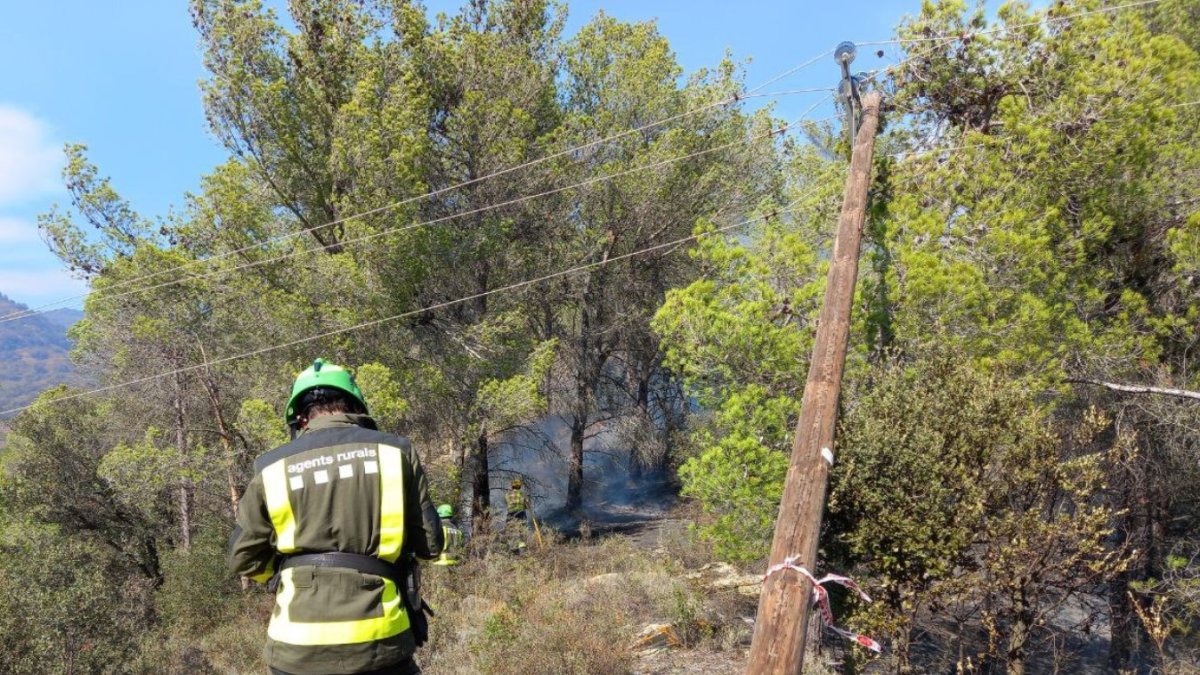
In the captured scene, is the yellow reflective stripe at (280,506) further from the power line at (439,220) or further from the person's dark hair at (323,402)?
the power line at (439,220)

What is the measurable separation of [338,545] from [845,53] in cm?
682

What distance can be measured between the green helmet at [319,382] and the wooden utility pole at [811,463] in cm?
279

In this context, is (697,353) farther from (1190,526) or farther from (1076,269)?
(1190,526)

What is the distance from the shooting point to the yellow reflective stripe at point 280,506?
242 centimetres

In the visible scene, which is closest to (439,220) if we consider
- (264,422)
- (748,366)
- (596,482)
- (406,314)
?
(406,314)

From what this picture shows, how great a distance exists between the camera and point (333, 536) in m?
2.41

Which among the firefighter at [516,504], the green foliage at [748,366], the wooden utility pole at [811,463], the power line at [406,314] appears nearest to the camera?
the wooden utility pole at [811,463]

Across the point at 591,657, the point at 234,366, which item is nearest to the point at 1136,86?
the point at 591,657


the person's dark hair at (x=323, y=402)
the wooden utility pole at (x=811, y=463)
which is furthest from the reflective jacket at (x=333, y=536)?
the wooden utility pole at (x=811, y=463)

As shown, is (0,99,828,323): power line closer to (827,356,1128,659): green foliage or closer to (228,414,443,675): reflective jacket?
(827,356,1128,659): green foliage

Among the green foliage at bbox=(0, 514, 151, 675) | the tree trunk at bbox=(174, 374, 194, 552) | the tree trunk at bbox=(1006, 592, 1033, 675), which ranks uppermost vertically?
the tree trunk at bbox=(174, 374, 194, 552)

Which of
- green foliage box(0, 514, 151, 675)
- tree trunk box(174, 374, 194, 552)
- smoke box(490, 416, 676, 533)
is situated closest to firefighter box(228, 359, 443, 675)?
green foliage box(0, 514, 151, 675)

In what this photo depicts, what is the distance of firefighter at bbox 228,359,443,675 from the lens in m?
2.34

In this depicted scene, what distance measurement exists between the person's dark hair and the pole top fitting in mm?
6399
